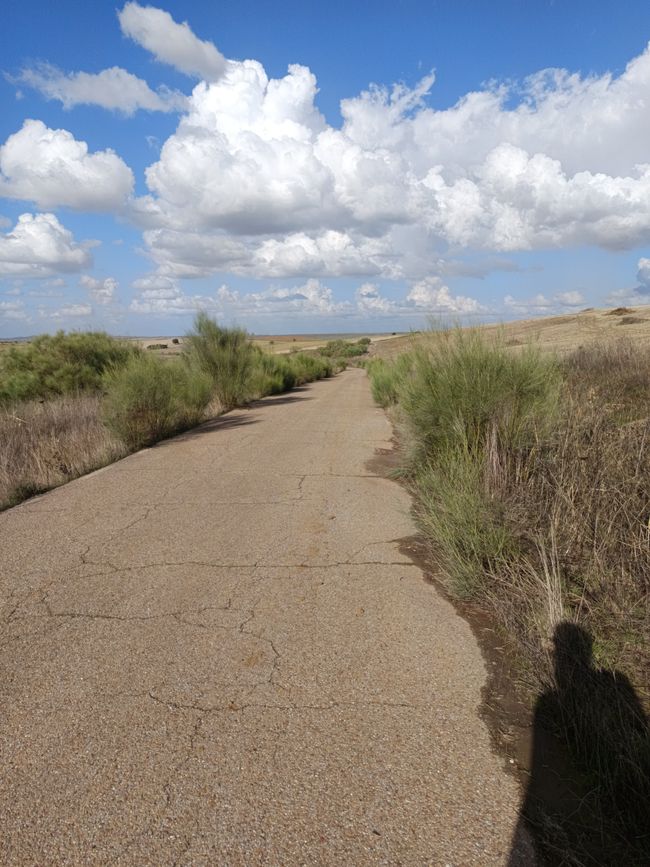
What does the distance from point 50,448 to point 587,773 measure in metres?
8.63

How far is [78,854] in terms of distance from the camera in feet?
7.07

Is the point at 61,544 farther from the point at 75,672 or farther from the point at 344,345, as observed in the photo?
the point at 344,345

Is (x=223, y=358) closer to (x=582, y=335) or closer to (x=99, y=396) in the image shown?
(x=99, y=396)

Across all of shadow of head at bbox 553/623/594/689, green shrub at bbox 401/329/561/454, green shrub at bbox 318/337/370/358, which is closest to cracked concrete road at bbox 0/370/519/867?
shadow of head at bbox 553/623/594/689

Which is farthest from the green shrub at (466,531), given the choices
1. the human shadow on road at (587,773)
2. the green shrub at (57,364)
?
the green shrub at (57,364)

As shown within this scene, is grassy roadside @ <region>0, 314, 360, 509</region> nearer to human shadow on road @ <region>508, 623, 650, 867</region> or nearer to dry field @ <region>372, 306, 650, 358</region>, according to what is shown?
dry field @ <region>372, 306, 650, 358</region>

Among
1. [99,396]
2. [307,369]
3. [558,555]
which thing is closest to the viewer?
[558,555]

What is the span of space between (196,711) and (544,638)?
6.77 ft

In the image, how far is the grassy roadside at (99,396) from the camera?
8.94 metres

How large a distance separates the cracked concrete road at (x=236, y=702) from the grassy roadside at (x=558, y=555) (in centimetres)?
32

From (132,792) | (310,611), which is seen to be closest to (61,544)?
(310,611)

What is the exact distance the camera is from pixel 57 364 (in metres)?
17.7

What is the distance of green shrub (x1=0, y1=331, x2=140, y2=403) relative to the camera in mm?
16766

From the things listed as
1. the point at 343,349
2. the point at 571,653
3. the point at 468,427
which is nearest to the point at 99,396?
the point at 468,427
